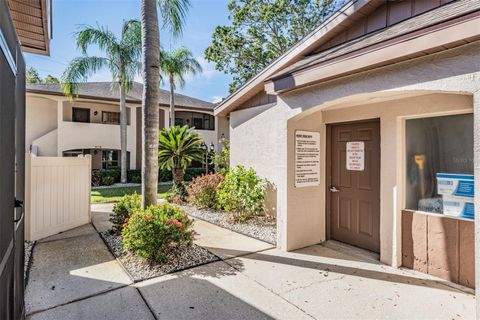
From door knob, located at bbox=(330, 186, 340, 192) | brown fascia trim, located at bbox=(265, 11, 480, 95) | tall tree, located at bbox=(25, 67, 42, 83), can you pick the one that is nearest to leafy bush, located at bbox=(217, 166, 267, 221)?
door knob, located at bbox=(330, 186, 340, 192)

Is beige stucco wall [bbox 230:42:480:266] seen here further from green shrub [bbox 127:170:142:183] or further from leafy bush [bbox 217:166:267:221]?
green shrub [bbox 127:170:142:183]

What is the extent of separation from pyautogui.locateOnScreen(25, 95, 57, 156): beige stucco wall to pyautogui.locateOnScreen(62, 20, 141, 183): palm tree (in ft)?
13.6

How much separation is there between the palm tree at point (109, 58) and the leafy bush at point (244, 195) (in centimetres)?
1187

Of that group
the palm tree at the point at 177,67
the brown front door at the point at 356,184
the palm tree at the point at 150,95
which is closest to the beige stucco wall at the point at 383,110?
the brown front door at the point at 356,184

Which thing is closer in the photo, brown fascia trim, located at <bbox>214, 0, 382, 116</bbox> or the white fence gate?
brown fascia trim, located at <bbox>214, 0, 382, 116</bbox>

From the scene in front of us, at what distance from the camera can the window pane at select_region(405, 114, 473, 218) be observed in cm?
423

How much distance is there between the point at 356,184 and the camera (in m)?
5.92

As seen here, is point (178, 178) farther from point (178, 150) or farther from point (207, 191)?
point (207, 191)

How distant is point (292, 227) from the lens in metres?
5.86

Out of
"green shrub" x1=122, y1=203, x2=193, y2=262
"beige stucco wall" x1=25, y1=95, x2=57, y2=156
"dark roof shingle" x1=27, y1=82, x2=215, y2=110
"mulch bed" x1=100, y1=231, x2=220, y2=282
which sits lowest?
Result: "mulch bed" x1=100, y1=231, x2=220, y2=282

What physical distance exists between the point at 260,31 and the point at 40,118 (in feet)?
53.7

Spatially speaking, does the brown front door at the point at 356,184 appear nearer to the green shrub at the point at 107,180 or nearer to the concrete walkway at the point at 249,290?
the concrete walkway at the point at 249,290

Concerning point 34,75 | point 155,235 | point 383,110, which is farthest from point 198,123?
point 34,75

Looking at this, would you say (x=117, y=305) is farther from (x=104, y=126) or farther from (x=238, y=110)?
(x=104, y=126)
